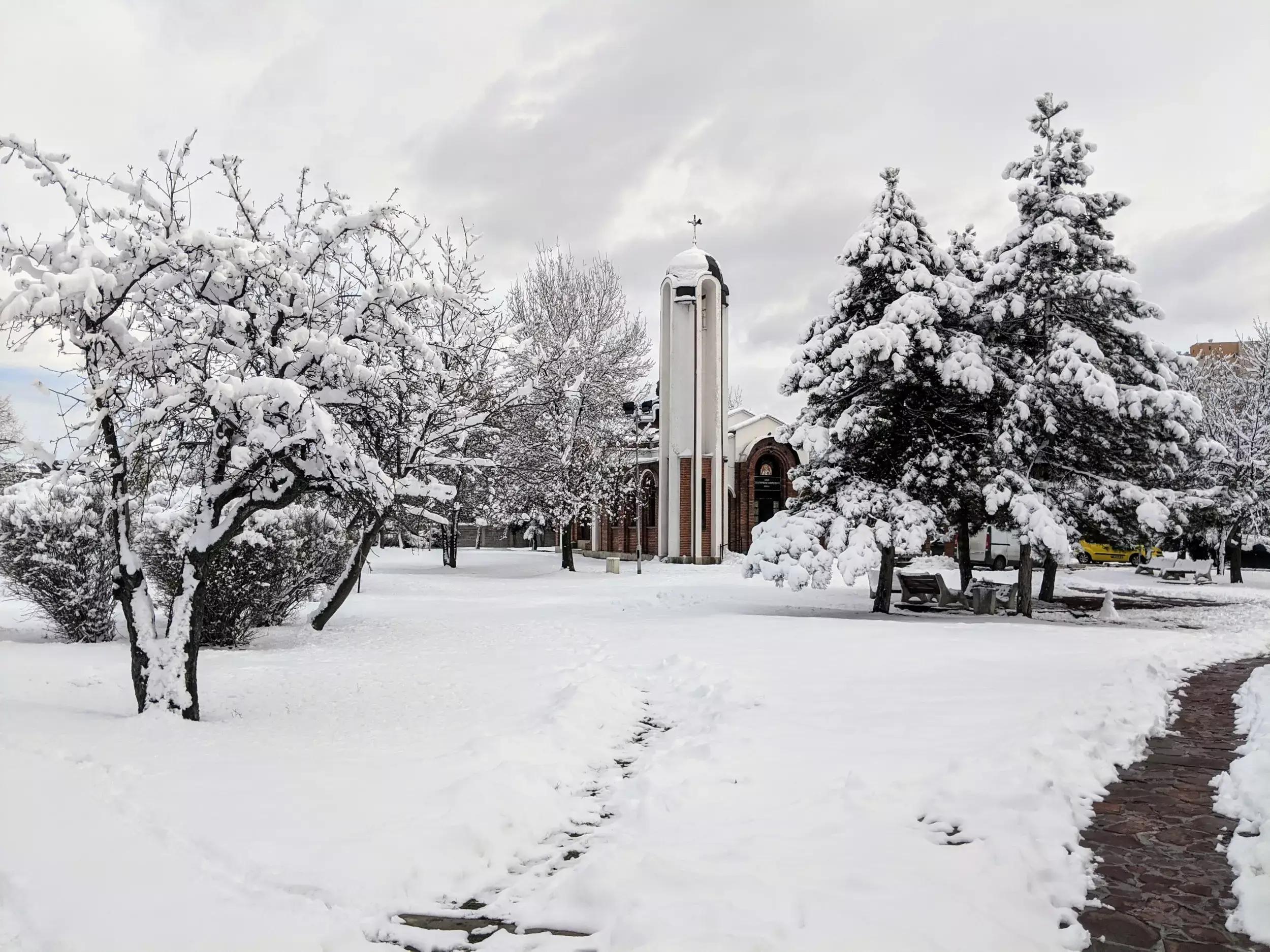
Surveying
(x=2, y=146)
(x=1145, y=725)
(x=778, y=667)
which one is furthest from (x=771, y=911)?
(x=2, y=146)

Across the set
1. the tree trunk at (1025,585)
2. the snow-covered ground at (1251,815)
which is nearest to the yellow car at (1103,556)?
the tree trunk at (1025,585)

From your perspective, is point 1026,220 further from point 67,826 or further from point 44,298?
point 67,826

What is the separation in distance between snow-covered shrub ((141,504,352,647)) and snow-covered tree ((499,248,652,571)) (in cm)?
1179

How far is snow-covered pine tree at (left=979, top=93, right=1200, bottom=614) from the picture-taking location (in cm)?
1612

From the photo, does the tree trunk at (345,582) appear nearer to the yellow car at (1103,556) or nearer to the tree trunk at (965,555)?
the tree trunk at (965,555)

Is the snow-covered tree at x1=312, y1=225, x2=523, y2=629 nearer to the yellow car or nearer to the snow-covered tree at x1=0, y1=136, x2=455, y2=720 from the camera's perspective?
the snow-covered tree at x1=0, y1=136, x2=455, y2=720

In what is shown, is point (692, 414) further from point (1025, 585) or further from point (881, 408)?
point (1025, 585)

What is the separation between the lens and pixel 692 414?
3322 centimetres

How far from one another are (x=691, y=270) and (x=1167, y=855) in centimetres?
3081

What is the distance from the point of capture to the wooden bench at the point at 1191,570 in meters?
28.6

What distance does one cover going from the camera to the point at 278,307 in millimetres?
7105

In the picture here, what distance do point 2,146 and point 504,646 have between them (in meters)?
8.03

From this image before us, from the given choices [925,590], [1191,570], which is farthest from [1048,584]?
[1191,570]

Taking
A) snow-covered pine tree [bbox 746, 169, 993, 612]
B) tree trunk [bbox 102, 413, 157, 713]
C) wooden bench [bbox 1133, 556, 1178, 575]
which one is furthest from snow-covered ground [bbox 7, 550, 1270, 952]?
wooden bench [bbox 1133, 556, 1178, 575]
